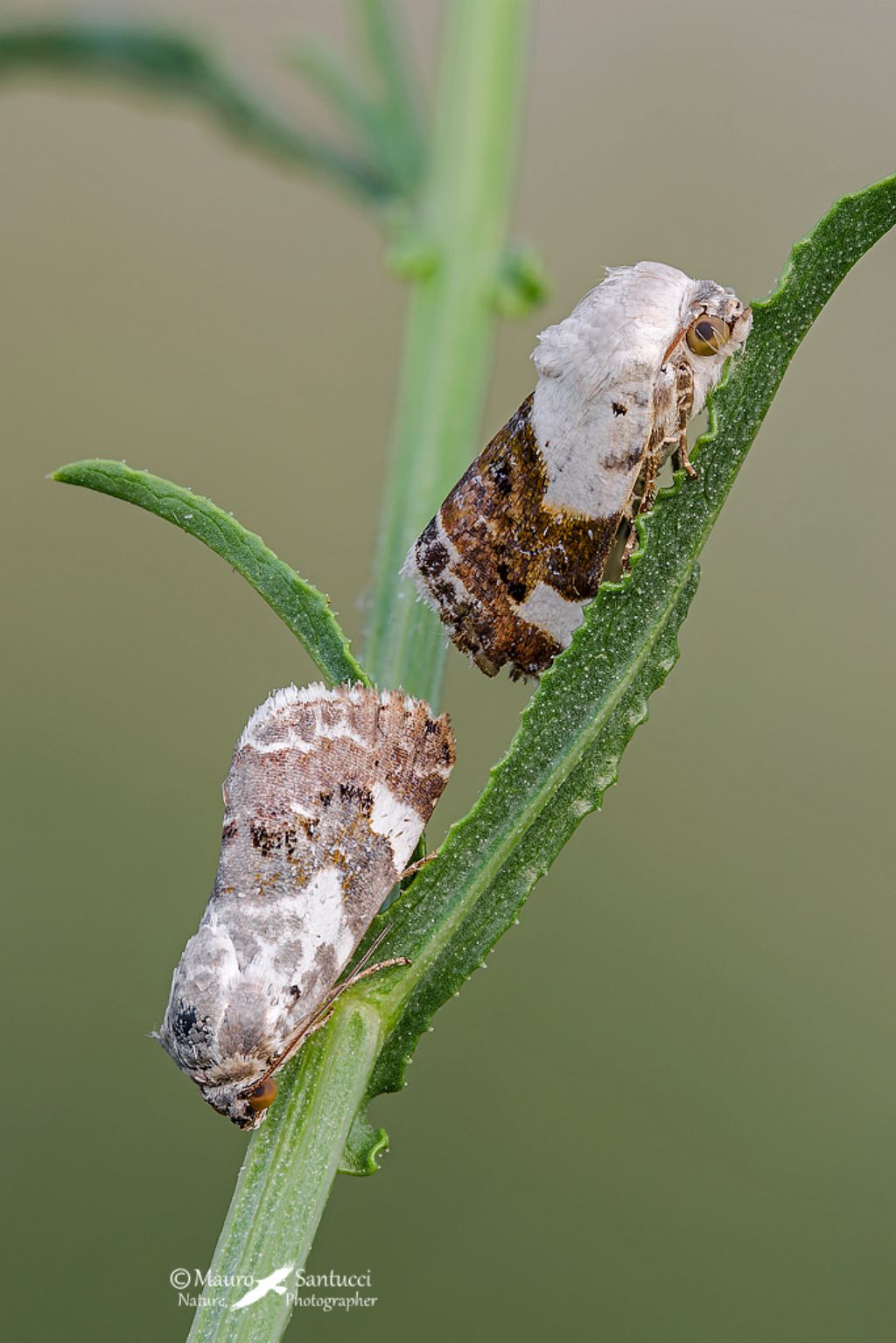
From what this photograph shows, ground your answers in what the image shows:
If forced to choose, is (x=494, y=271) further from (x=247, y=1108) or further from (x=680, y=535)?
(x=247, y=1108)

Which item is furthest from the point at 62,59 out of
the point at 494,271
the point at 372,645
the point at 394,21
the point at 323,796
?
the point at 323,796

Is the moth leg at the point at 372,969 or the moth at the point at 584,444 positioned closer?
the moth leg at the point at 372,969

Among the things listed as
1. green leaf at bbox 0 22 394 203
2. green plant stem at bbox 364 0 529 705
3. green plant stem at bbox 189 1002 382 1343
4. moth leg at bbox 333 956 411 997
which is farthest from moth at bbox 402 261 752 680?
green leaf at bbox 0 22 394 203

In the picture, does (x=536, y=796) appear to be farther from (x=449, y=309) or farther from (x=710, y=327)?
(x=449, y=309)

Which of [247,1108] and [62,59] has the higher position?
[62,59]

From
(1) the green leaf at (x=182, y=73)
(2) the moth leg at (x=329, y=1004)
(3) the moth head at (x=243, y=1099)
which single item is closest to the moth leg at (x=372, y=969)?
(2) the moth leg at (x=329, y=1004)

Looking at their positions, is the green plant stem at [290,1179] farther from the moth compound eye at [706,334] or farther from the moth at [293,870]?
the moth compound eye at [706,334]
